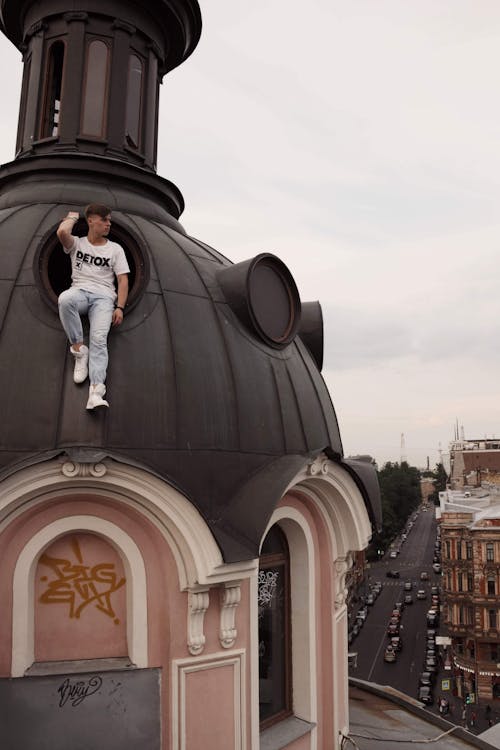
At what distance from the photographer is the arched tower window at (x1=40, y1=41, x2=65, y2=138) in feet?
36.9

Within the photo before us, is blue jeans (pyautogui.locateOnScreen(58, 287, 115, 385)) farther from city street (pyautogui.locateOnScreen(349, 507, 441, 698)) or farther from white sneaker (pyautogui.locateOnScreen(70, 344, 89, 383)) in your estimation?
city street (pyautogui.locateOnScreen(349, 507, 441, 698))

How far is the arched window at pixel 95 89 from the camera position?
10.9 metres

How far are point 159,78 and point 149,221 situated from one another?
4140mm

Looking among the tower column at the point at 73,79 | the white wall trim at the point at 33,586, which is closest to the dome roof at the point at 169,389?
the white wall trim at the point at 33,586

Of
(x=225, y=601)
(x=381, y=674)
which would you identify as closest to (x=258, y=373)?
(x=225, y=601)

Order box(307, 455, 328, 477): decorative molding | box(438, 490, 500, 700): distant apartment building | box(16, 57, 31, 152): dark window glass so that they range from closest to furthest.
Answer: box(307, 455, 328, 477): decorative molding < box(16, 57, 31, 152): dark window glass < box(438, 490, 500, 700): distant apartment building

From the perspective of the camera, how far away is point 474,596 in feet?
154

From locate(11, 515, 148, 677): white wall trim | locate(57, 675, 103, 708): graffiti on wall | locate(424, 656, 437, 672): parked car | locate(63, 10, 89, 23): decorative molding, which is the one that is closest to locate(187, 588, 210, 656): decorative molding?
locate(11, 515, 148, 677): white wall trim

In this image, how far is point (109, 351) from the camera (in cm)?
771

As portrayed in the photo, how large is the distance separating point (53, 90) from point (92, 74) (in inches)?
37.2

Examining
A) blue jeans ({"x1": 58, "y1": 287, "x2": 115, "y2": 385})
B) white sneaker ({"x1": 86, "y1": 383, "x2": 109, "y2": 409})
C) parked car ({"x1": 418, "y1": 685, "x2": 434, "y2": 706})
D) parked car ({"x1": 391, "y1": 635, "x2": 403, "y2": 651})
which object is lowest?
parked car ({"x1": 418, "y1": 685, "x2": 434, "y2": 706})

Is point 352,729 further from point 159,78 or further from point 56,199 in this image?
point 159,78

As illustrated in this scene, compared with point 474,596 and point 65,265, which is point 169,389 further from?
point 474,596

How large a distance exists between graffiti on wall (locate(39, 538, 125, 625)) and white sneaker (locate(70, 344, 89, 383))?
6.47ft
